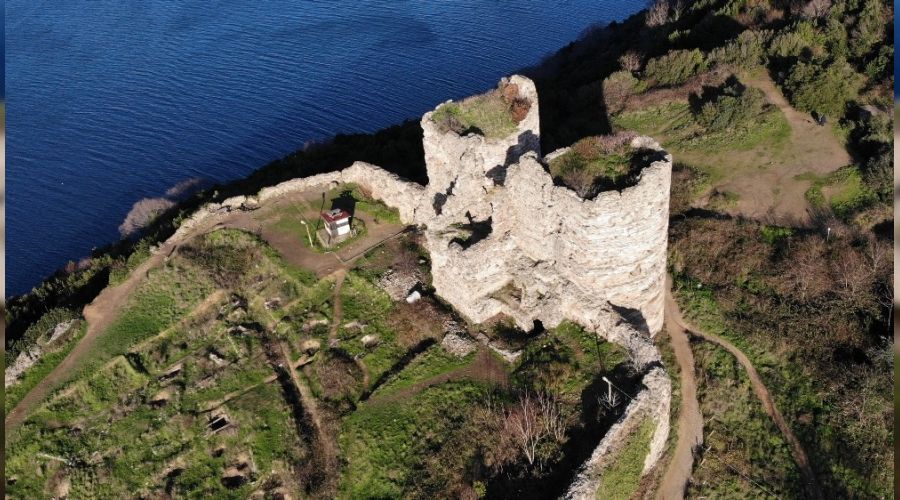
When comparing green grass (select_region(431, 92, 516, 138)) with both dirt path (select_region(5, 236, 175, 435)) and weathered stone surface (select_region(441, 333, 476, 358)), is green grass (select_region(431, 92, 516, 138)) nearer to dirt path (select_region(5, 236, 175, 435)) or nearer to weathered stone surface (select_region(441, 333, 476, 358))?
weathered stone surface (select_region(441, 333, 476, 358))

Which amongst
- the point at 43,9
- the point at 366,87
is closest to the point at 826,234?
the point at 366,87

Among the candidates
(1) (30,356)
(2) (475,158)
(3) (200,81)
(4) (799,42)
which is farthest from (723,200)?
(3) (200,81)

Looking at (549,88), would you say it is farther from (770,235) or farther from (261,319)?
(261,319)

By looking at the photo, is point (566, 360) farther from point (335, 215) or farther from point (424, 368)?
point (335, 215)

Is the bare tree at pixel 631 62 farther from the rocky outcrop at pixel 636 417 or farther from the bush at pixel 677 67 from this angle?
the rocky outcrop at pixel 636 417

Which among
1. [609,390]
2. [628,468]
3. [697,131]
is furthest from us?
[697,131]

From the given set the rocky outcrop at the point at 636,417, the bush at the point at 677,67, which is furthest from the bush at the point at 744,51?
the rocky outcrop at the point at 636,417
